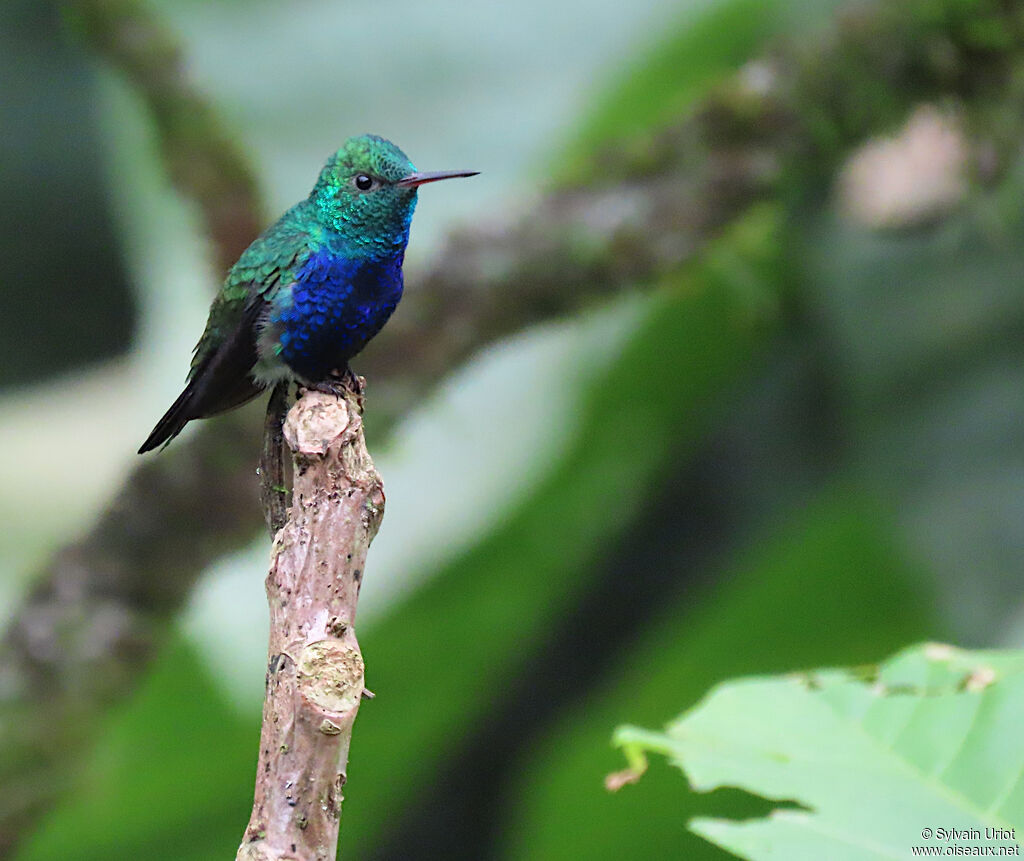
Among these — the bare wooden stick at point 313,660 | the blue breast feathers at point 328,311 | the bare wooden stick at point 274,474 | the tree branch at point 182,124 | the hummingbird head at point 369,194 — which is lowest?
the bare wooden stick at point 313,660

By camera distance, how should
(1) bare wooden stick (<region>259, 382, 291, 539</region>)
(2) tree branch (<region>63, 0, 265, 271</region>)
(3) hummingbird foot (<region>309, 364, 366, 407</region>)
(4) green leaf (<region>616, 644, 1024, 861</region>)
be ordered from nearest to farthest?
(4) green leaf (<region>616, 644, 1024, 861</region>)
(1) bare wooden stick (<region>259, 382, 291, 539</region>)
(3) hummingbird foot (<region>309, 364, 366, 407</region>)
(2) tree branch (<region>63, 0, 265, 271</region>)

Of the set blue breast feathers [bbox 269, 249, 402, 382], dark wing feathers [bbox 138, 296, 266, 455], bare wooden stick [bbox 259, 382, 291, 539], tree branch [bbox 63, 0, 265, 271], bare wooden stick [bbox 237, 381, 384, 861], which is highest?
tree branch [bbox 63, 0, 265, 271]

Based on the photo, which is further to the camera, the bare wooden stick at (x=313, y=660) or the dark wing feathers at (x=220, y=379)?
the dark wing feathers at (x=220, y=379)

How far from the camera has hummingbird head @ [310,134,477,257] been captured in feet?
6.31

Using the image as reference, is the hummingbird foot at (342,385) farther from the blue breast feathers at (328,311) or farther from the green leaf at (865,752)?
the green leaf at (865,752)

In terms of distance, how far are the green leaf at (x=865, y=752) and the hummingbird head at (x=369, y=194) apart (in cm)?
92

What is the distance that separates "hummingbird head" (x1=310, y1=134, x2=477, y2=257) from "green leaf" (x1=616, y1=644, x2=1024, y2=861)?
3.02 feet

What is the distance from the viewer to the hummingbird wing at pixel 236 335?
1894mm

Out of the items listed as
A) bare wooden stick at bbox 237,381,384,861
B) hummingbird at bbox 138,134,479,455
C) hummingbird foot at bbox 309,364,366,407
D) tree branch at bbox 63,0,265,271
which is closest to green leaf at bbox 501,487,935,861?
tree branch at bbox 63,0,265,271

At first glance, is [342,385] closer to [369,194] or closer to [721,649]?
[369,194]

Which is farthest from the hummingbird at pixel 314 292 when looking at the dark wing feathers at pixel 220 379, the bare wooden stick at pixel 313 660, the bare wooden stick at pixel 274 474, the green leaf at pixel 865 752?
the green leaf at pixel 865 752

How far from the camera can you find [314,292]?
191 centimetres

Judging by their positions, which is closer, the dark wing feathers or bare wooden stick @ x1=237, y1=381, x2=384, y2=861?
bare wooden stick @ x1=237, y1=381, x2=384, y2=861

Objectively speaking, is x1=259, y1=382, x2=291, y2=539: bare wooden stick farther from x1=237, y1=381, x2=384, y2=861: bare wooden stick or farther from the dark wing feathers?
x1=237, y1=381, x2=384, y2=861: bare wooden stick
